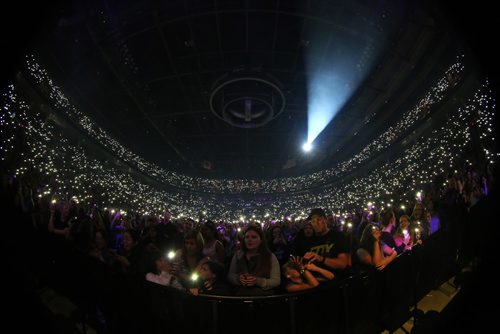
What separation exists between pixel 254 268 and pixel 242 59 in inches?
258

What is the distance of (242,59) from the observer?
7730 mm

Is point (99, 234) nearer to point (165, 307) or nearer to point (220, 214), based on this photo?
point (165, 307)

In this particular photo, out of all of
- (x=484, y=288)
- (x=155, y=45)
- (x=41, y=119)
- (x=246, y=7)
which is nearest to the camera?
(x=484, y=288)

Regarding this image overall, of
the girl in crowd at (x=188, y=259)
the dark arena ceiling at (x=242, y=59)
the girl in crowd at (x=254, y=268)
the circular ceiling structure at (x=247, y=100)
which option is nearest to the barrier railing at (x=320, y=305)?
the girl in crowd at (x=254, y=268)

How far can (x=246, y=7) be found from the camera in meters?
6.17

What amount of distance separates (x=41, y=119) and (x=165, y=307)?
874 cm

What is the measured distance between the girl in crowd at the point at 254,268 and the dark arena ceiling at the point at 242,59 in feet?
15.2

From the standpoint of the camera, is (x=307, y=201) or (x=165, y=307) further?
(x=307, y=201)

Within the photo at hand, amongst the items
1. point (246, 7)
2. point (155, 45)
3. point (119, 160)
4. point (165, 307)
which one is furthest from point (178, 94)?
point (165, 307)

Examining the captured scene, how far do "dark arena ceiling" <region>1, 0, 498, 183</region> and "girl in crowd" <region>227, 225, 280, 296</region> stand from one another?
4.63 meters

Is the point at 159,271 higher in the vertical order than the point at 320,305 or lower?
higher

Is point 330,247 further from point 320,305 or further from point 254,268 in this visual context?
point 254,268

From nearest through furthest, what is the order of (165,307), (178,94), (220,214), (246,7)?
1. (165,307)
2. (246,7)
3. (178,94)
4. (220,214)

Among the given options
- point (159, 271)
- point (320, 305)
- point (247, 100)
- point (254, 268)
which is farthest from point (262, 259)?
point (247, 100)
